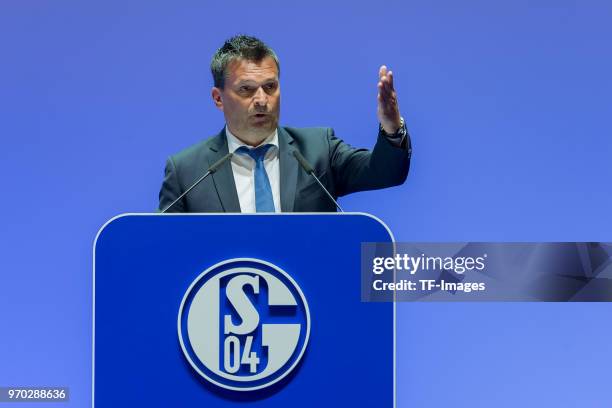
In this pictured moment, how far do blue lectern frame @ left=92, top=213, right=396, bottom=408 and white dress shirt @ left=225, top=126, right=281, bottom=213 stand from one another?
0.30 meters

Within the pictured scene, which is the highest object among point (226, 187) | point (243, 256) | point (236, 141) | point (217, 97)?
point (217, 97)

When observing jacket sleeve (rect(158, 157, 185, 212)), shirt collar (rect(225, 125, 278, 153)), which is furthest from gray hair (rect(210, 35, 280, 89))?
jacket sleeve (rect(158, 157, 185, 212))

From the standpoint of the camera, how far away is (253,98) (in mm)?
2121

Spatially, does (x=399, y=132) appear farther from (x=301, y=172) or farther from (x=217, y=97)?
(x=217, y=97)

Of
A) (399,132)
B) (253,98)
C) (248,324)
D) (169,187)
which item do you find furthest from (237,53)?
(248,324)

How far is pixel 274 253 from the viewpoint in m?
1.80

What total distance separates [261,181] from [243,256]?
13.7 inches

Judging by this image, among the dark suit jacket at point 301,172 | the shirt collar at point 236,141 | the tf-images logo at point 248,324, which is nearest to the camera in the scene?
the tf-images logo at point 248,324

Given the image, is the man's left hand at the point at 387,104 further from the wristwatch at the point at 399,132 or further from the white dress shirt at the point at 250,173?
the white dress shirt at the point at 250,173

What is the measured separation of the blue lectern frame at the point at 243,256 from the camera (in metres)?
1.80

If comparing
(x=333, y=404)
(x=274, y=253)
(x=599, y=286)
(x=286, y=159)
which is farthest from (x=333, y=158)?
(x=599, y=286)

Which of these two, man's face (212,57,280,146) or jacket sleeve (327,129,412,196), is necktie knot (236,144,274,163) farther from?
jacket sleeve (327,129,412,196)

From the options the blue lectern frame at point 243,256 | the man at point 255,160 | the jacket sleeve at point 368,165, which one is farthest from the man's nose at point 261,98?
the blue lectern frame at point 243,256

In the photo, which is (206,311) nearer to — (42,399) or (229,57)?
(229,57)
